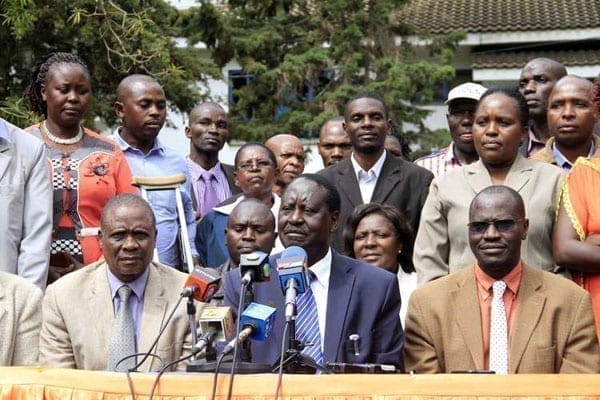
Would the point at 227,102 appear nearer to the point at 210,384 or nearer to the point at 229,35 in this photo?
the point at 229,35

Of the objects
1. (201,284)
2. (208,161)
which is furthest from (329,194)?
(208,161)

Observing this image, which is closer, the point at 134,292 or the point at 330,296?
the point at 330,296

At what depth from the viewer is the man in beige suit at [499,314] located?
24.3ft

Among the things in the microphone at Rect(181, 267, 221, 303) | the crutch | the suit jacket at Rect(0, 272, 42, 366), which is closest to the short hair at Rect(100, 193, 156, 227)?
the suit jacket at Rect(0, 272, 42, 366)

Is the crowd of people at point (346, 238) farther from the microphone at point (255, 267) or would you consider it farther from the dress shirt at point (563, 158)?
the microphone at point (255, 267)

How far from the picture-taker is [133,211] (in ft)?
26.0

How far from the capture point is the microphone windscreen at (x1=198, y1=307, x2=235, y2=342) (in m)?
6.13

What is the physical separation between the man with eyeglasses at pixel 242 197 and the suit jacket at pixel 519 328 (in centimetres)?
216

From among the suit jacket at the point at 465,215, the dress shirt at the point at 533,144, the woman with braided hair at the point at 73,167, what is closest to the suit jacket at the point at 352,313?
the suit jacket at the point at 465,215

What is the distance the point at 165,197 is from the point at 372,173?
1525 mm

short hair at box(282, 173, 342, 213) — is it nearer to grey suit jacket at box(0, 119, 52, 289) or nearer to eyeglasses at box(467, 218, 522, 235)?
eyeglasses at box(467, 218, 522, 235)

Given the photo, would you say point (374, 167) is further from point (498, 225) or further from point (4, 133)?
point (4, 133)

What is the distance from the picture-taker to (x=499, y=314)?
7.59m

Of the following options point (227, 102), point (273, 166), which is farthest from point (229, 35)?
point (273, 166)
